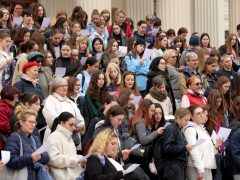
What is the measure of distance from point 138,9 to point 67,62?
1284 cm

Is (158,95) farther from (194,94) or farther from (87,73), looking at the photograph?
(87,73)

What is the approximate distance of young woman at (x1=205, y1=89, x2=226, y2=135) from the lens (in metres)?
14.2

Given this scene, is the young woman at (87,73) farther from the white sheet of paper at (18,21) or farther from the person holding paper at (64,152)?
the white sheet of paper at (18,21)

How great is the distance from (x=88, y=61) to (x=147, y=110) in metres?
2.51

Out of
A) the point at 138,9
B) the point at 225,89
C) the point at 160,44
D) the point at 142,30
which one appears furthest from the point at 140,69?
the point at 138,9

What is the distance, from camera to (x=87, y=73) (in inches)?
598

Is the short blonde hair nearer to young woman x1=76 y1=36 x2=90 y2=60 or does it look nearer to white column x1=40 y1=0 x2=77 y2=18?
young woman x1=76 y1=36 x2=90 y2=60

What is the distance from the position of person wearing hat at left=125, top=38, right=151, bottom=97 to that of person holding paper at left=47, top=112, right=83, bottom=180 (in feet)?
17.3

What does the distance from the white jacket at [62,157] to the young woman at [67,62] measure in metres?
4.13

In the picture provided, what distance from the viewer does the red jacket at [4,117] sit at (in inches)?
445

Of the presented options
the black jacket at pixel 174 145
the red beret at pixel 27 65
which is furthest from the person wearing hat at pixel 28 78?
the black jacket at pixel 174 145

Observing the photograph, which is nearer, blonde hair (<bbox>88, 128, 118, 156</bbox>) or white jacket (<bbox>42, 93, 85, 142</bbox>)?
blonde hair (<bbox>88, 128, 118, 156</bbox>)

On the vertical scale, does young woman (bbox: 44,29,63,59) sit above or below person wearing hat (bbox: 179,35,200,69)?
above

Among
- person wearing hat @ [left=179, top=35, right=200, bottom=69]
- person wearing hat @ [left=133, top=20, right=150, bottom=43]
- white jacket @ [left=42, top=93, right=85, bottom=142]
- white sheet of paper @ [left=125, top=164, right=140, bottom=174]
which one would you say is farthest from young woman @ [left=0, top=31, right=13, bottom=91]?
person wearing hat @ [left=133, top=20, right=150, bottom=43]
